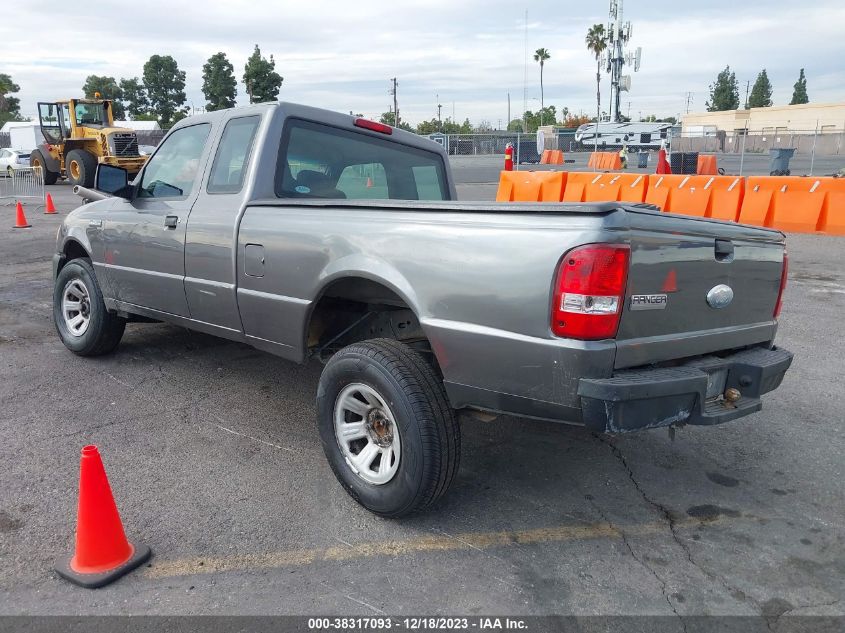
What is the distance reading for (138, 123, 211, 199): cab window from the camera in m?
4.62

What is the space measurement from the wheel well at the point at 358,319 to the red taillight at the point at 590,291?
93 centimetres

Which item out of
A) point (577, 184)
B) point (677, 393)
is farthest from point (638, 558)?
point (577, 184)

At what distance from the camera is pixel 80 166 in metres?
23.2

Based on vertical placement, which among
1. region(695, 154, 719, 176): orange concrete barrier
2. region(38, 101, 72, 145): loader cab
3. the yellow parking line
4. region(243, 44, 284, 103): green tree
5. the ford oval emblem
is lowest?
the yellow parking line

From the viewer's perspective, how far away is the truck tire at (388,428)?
299 cm

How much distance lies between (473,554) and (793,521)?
1.57 meters

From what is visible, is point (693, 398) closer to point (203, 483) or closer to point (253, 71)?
point (203, 483)

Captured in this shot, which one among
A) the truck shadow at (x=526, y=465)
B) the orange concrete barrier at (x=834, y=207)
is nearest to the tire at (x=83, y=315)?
the truck shadow at (x=526, y=465)

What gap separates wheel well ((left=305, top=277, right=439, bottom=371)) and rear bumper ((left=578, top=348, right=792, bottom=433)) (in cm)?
104

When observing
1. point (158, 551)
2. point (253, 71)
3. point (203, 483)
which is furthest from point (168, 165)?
point (253, 71)

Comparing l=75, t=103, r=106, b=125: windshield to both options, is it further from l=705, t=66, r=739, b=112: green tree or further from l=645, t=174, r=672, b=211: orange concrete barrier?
l=705, t=66, r=739, b=112: green tree

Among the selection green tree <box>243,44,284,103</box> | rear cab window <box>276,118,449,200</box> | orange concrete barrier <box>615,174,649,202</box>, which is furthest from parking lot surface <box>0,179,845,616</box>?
green tree <box>243,44,284,103</box>

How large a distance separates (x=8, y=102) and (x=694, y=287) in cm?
10337

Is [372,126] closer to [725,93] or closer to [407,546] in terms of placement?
[407,546]
